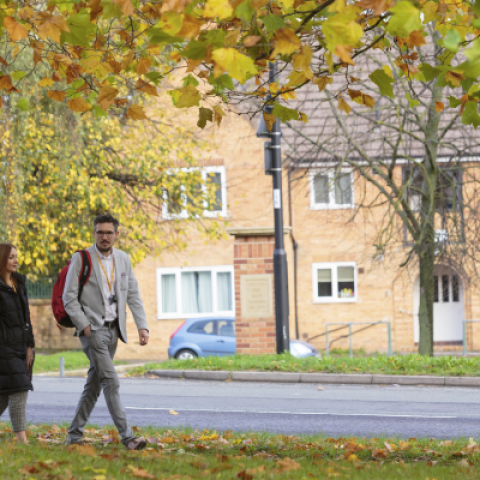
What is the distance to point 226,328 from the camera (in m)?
21.0

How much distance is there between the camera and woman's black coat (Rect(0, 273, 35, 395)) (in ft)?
19.9

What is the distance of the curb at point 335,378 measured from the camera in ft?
41.7

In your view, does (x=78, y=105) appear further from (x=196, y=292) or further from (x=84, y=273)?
(x=196, y=292)

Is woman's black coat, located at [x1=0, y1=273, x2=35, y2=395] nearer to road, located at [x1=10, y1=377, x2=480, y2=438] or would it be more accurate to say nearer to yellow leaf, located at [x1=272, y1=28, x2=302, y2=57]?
road, located at [x1=10, y1=377, x2=480, y2=438]

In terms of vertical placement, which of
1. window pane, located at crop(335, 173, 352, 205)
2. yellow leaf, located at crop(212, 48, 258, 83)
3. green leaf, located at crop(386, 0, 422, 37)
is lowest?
yellow leaf, located at crop(212, 48, 258, 83)

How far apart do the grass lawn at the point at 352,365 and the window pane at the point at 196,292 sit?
38.1ft

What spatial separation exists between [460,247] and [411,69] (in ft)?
34.9

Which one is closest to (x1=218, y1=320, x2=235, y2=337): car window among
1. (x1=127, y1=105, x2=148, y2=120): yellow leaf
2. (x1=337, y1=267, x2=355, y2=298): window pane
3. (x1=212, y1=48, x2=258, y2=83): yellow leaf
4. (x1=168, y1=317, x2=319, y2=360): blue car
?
(x1=168, y1=317, x2=319, y2=360): blue car

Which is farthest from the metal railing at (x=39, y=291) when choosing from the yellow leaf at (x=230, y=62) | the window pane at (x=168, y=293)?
the yellow leaf at (x=230, y=62)

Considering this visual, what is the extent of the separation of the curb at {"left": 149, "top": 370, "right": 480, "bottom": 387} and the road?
1.17 ft

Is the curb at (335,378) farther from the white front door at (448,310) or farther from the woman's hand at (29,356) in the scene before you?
the white front door at (448,310)

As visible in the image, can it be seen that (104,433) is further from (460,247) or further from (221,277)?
(221,277)

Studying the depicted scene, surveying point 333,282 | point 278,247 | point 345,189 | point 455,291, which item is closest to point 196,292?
point 333,282

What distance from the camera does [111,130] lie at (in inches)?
667
